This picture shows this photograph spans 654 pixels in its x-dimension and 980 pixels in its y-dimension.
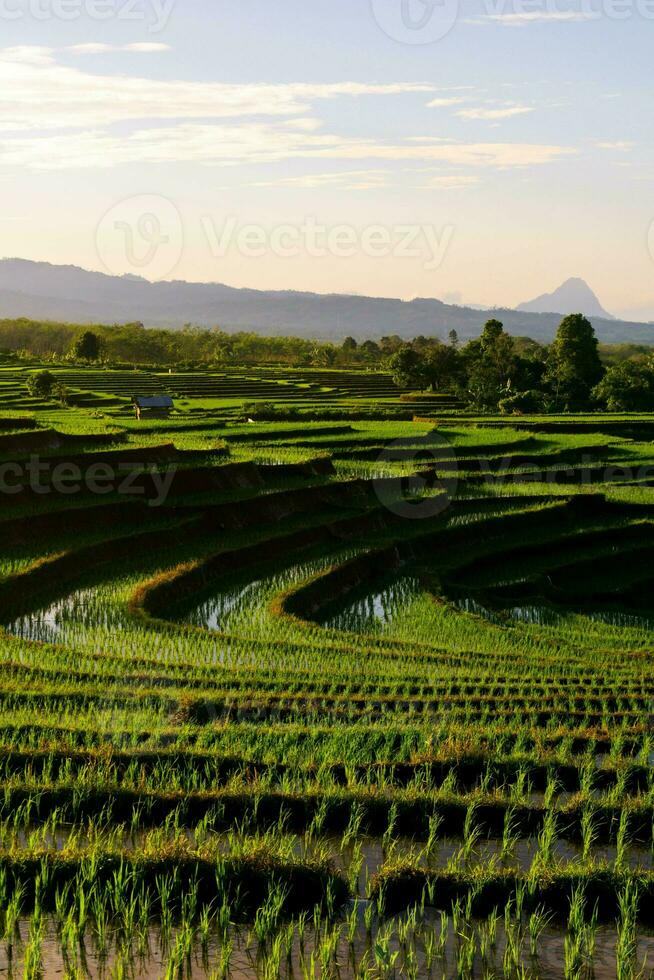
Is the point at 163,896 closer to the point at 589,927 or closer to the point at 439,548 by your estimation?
the point at 589,927

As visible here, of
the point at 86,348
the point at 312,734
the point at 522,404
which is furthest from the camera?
the point at 86,348

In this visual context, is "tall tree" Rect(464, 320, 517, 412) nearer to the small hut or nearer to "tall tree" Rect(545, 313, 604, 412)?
"tall tree" Rect(545, 313, 604, 412)

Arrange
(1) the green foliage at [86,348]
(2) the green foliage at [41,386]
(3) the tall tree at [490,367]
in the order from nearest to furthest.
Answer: (2) the green foliage at [41,386] < (3) the tall tree at [490,367] < (1) the green foliage at [86,348]

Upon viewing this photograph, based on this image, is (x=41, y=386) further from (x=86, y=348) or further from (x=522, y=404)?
(x=86, y=348)

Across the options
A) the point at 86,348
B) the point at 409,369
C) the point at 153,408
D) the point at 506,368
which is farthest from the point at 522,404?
the point at 86,348

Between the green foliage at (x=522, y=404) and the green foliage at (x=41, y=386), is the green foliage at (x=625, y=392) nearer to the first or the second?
the green foliage at (x=522, y=404)

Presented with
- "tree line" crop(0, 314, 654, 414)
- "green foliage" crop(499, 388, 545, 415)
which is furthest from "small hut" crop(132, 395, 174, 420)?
"green foliage" crop(499, 388, 545, 415)

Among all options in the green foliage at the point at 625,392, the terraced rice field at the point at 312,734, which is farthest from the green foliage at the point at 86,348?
the terraced rice field at the point at 312,734

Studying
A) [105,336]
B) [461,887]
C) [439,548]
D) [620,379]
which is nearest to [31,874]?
[461,887]
